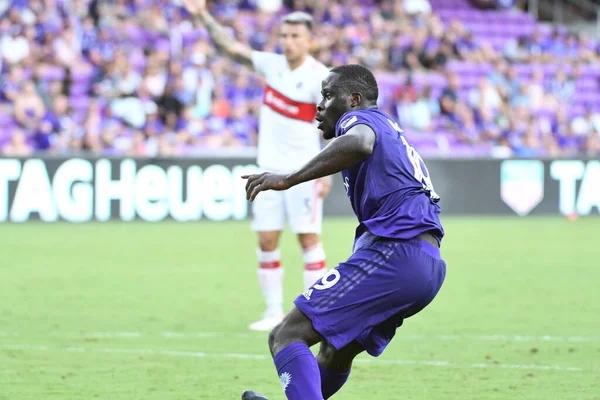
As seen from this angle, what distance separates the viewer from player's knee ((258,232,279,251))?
28.4ft

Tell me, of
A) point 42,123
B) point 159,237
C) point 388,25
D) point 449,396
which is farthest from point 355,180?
point 388,25

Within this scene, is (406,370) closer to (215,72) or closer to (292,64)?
(292,64)

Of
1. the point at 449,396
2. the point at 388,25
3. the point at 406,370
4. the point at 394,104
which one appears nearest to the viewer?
the point at 449,396

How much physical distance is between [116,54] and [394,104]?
255 inches

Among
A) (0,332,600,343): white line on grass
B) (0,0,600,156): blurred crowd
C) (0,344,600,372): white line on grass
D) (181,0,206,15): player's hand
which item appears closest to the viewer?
(0,344,600,372): white line on grass

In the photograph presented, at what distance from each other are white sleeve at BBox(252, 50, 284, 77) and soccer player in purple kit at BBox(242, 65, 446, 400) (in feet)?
13.3

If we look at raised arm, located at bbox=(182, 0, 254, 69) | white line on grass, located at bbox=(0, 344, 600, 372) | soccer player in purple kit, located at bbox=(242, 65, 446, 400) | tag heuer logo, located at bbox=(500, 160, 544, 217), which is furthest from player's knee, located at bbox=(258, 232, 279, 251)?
tag heuer logo, located at bbox=(500, 160, 544, 217)

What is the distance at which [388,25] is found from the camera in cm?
2597

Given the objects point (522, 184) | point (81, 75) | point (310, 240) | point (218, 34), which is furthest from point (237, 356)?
point (522, 184)

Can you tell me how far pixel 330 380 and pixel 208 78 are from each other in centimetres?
1668

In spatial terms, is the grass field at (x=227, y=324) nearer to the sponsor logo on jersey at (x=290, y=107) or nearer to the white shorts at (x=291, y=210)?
the white shorts at (x=291, y=210)

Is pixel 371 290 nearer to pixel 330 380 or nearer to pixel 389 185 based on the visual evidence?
pixel 389 185

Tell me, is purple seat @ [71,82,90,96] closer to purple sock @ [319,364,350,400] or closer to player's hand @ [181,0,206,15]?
player's hand @ [181,0,206,15]

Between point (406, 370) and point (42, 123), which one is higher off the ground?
point (406, 370)
